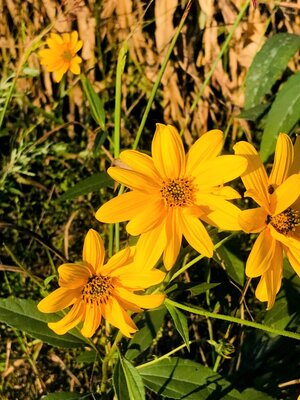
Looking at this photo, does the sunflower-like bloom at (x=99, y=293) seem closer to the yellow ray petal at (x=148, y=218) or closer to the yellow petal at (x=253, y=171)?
the yellow ray petal at (x=148, y=218)

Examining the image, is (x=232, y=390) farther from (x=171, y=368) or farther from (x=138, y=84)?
(x=138, y=84)

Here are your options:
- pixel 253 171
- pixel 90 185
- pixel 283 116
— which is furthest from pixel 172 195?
pixel 283 116

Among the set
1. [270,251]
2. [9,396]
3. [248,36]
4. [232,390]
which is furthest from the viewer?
[248,36]

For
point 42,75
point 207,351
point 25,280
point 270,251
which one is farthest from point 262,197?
point 42,75

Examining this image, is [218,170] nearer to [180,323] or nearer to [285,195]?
[285,195]

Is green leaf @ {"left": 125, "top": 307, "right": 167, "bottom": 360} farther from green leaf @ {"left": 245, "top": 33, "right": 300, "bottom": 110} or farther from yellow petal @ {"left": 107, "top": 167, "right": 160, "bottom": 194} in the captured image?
green leaf @ {"left": 245, "top": 33, "right": 300, "bottom": 110}

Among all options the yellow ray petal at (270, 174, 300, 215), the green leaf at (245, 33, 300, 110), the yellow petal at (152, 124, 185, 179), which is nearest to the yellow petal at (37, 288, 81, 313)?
the yellow petal at (152, 124, 185, 179)

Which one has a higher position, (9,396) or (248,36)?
(248,36)

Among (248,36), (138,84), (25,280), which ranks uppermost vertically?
(248,36)
